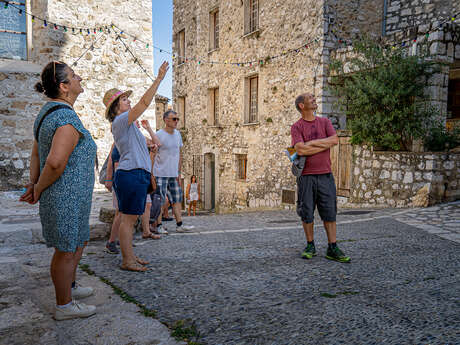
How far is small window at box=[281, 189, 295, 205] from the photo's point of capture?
430 inches

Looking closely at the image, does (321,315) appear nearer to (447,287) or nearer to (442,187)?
(447,287)

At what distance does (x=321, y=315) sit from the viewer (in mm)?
2416

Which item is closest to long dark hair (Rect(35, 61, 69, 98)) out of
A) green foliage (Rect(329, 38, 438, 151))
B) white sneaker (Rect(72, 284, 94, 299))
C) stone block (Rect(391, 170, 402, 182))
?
white sneaker (Rect(72, 284, 94, 299))

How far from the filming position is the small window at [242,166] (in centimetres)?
1375

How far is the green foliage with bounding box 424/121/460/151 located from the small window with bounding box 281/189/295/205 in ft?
13.6

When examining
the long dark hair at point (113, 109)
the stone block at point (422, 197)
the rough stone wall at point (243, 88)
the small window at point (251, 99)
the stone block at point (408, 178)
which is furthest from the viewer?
the small window at point (251, 99)

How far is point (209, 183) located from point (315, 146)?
12414mm

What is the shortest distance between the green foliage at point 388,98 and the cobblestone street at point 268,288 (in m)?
3.19

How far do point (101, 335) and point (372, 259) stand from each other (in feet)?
8.91

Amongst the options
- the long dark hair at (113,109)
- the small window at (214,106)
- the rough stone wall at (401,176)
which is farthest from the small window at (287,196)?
the long dark hair at (113,109)

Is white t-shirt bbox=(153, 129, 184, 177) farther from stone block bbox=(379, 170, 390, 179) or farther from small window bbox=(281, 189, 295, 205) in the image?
small window bbox=(281, 189, 295, 205)

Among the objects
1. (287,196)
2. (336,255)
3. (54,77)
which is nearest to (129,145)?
(54,77)

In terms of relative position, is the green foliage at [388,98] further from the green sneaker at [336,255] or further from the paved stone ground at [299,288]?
the green sneaker at [336,255]

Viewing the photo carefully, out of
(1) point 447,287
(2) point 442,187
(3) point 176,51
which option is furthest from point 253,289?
(3) point 176,51
